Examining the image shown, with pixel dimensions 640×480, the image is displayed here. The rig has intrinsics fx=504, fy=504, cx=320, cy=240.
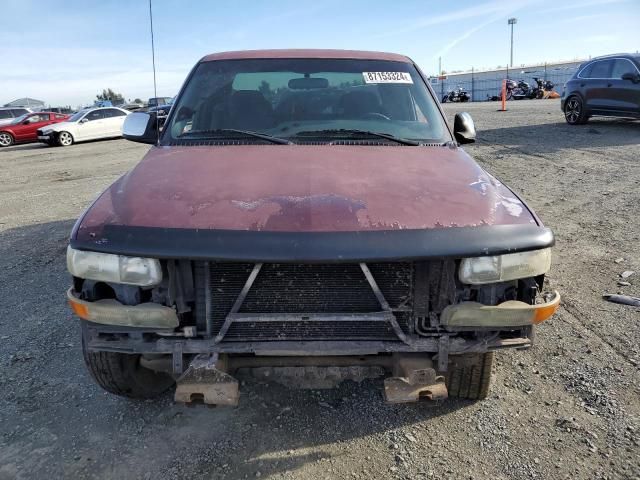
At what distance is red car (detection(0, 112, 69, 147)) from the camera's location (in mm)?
21234

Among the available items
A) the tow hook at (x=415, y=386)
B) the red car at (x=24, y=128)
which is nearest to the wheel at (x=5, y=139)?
the red car at (x=24, y=128)

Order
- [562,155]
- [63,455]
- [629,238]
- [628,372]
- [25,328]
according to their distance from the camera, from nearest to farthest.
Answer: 1. [63,455]
2. [628,372]
3. [25,328]
4. [629,238]
5. [562,155]

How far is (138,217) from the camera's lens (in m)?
2.17

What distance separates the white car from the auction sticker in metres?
17.8

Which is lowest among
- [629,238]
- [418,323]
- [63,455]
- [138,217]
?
[63,455]

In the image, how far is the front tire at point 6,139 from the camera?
69.6 ft

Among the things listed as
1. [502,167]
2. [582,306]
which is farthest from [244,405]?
[502,167]

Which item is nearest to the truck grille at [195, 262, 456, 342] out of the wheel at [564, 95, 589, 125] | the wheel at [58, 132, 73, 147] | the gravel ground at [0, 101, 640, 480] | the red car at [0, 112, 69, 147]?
the gravel ground at [0, 101, 640, 480]

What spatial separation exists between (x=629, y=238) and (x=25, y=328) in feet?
18.5

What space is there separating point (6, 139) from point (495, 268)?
953 inches

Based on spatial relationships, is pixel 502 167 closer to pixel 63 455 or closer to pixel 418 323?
pixel 418 323

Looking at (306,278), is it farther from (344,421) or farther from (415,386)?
→ (344,421)

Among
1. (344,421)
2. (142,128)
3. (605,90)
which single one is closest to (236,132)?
(142,128)

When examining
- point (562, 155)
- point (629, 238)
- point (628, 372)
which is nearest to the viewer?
point (628, 372)
